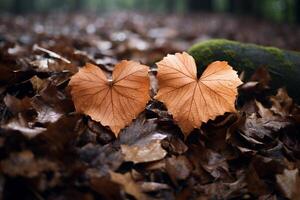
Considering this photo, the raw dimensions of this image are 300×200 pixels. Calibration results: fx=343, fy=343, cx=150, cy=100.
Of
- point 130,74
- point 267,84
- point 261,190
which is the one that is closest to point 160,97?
point 130,74

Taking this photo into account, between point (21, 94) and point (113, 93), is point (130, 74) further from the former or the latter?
point (21, 94)

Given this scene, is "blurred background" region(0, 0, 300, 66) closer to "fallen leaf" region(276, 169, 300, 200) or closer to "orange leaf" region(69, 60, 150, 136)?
"orange leaf" region(69, 60, 150, 136)

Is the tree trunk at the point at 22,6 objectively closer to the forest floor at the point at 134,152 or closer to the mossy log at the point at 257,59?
the mossy log at the point at 257,59

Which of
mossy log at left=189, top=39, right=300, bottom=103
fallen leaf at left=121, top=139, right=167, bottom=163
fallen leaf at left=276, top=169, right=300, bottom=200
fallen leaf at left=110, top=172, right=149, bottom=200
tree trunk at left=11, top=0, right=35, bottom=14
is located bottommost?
tree trunk at left=11, top=0, right=35, bottom=14

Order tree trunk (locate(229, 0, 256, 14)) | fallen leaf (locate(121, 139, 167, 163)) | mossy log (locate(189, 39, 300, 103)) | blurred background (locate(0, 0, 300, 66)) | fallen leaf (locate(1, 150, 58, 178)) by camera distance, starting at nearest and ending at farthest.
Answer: fallen leaf (locate(1, 150, 58, 178)), fallen leaf (locate(121, 139, 167, 163)), mossy log (locate(189, 39, 300, 103)), blurred background (locate(0, 0, 300, 66)), tree trunk (locate(229, 0, 256, 14))

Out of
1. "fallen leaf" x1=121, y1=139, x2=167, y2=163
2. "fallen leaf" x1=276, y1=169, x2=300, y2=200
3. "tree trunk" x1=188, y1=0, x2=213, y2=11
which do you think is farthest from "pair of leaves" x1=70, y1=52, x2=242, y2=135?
"tree trunk" x1=188, y1=0, x2=213, y2=11

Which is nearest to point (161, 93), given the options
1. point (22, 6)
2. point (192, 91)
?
point (192, 91)

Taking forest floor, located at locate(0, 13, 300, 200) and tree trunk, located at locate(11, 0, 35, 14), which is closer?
forest floor, located at locate(0, 13, 300, 200)
